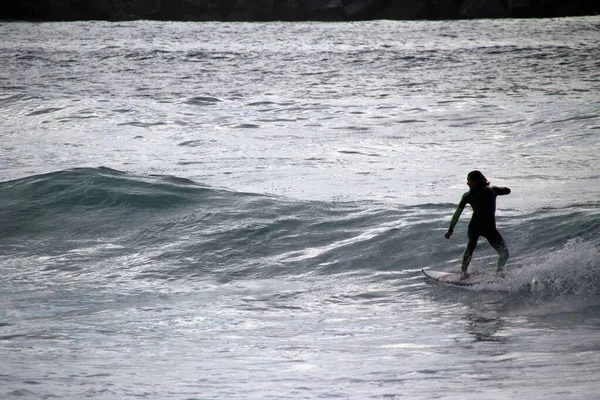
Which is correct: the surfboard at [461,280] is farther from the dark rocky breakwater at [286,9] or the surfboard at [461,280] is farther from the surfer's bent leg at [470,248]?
the dark rocky breakwater at [286,9]

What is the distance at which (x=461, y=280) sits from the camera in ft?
36.4

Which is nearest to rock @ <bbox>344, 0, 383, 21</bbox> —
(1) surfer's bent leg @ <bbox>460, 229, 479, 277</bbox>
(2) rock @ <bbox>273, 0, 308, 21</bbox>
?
(2) rock @ <bbox>273, 0, 308, 21</bbox>

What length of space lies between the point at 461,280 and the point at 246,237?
4.90m

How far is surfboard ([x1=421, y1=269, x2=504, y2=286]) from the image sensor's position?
36.1 feet

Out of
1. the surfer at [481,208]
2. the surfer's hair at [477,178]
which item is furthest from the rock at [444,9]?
the surfer's hair at [477,178]

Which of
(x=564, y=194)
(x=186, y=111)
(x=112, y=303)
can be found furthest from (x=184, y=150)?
(x=112, y=303)

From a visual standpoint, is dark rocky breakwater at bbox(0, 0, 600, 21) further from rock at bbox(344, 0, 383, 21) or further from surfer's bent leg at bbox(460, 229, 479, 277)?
surfer's bent leg at bbox(460, 229, 479, 277)

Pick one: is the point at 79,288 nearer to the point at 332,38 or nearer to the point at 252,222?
the point at 252,222

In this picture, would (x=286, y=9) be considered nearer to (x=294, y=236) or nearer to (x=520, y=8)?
(x=520, y=8)

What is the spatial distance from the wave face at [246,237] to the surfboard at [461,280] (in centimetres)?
22

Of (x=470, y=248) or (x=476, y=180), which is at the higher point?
(x=476, y=180)

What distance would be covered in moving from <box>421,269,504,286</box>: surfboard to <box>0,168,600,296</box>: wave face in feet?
0.73

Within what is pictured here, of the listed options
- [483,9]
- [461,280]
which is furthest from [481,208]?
[483,9]

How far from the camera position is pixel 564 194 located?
16.3 m
